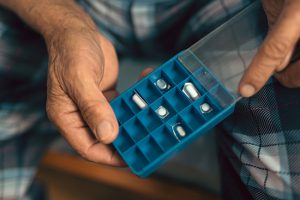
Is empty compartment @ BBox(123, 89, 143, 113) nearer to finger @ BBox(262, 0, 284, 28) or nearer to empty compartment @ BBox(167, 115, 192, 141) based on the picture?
empty compartment @ BBox(167, 115, 192, 141)

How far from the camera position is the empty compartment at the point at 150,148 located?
1.76 feet

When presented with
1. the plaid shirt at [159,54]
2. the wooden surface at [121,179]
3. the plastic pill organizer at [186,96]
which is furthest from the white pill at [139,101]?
the wooden surface at [121,179]

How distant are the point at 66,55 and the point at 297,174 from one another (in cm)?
34

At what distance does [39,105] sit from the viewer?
76 centimetres

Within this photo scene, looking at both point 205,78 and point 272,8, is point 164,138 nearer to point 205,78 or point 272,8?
point 205,78

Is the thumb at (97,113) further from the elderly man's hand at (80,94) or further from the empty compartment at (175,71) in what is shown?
the empty compartment at (175,71)

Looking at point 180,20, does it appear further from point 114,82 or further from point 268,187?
point 268,187

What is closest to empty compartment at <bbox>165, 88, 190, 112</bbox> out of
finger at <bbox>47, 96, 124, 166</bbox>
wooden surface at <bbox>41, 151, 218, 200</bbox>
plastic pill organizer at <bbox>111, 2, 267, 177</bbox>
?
plastic pill organizer at <bbox>111, 2, 267, 177</bbox>

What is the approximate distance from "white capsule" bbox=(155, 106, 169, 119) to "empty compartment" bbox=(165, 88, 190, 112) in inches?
0.5

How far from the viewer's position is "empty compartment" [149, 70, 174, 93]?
0.58 meters

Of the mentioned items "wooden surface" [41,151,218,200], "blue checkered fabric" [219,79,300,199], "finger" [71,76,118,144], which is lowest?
"wooden surface" [41,151,218,200]

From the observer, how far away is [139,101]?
575 mm

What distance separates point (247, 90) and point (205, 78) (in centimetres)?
9

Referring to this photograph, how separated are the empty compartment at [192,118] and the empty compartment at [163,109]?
0.02 metres
